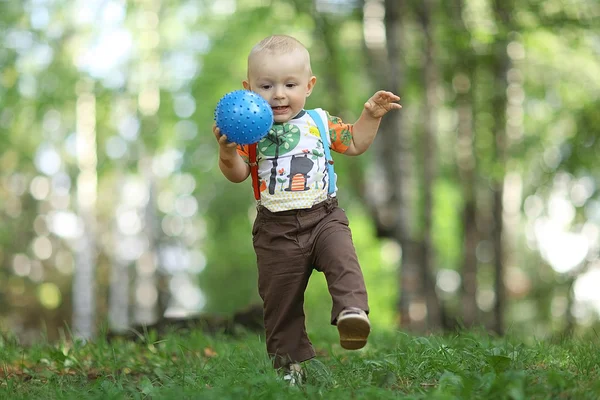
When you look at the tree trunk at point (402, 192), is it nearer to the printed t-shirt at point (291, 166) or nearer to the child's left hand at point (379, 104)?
the child's left hand at point (379, 104)

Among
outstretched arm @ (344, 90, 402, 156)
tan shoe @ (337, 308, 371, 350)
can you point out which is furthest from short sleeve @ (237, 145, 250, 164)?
tan shoe @ (337, 308, 371, 350)

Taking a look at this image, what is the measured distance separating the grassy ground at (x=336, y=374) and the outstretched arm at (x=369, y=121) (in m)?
1.23

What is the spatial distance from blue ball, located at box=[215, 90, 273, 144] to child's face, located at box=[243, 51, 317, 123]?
0.78 feet

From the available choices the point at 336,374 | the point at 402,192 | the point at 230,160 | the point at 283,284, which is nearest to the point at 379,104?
the point at 230,160

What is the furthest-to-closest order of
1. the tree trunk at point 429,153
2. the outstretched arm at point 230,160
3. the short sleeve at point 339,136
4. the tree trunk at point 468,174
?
1. the tree trunk at point 468,174
2. the tree trunk at point 429,153
3. the short sleeve at point 339,136
4. the outstretched arm at point 230,160

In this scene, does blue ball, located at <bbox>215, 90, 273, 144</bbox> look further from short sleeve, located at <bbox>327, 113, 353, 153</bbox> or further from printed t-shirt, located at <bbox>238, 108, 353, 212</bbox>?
short sleeve, located at <bbox>327, 113, 353, 153</bbox>

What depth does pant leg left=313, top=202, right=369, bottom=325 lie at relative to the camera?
159 inches

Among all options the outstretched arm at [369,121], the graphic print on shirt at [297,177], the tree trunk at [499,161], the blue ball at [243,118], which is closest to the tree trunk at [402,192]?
the tree trunk at [499,161]

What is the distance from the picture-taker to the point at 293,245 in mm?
4375

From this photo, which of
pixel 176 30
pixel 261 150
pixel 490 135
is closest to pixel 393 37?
pixel 490 135

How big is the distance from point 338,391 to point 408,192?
898 cm

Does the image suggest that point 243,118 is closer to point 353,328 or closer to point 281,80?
point 281,80

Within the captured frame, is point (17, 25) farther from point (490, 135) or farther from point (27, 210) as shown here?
point (27, 210)

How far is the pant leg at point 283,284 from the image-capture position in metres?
4.38
